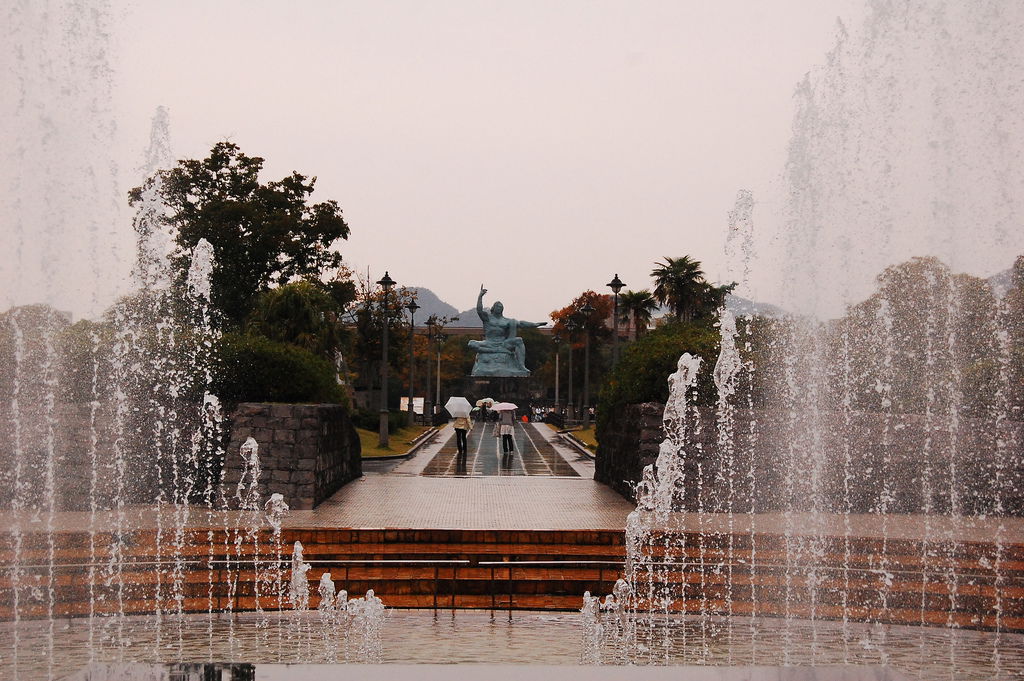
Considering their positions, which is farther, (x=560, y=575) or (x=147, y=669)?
(x=560, y=575)

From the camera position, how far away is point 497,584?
36.8ft

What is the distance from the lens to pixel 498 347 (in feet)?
275

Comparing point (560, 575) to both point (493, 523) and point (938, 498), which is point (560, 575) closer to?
point (493, 523)

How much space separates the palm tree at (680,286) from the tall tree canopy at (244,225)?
20017 mm

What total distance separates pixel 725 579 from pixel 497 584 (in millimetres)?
2404

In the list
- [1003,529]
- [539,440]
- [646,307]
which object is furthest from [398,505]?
[646,307]

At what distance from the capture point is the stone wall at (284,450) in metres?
16.4

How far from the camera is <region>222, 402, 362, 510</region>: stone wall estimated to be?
1644cm

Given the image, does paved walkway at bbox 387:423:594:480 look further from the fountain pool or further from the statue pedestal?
the statue pedestal

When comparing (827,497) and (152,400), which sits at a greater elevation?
(152,400)

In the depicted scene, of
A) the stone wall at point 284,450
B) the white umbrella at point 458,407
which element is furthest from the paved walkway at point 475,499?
the white umbrella at point 458,407

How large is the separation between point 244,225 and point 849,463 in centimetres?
2980

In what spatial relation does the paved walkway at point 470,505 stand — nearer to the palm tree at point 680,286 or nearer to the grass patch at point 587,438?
the grass patch at point 587,438

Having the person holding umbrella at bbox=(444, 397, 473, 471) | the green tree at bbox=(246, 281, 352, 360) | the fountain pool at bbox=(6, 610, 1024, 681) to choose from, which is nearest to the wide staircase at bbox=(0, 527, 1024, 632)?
the fountain pool at bbox=(6, 610, 1024, 681)
